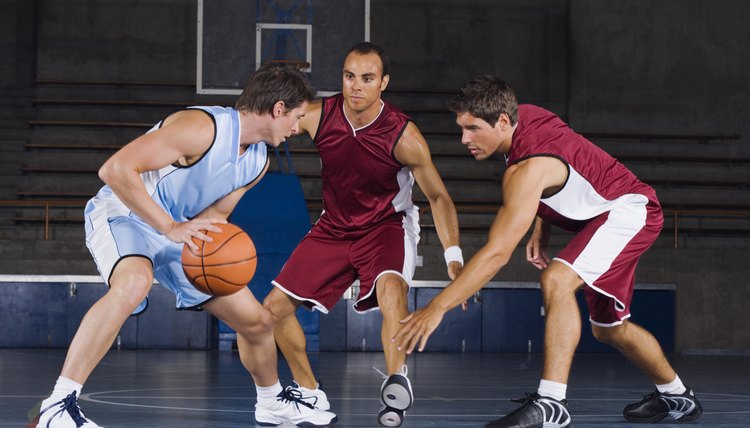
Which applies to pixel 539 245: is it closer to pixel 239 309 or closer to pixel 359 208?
pixel 359 208

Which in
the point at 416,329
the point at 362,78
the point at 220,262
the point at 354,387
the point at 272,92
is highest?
the point at 362,78

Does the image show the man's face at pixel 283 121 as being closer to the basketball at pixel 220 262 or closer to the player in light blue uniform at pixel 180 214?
the player in light blue uniform at pixel 180 214

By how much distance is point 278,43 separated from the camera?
35.3 feet

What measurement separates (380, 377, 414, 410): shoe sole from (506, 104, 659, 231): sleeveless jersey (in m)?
1.08

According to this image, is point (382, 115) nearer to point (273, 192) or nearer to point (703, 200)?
point (273, 192)

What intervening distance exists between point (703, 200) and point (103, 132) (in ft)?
31.1

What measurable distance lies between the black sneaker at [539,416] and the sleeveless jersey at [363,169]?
136cm

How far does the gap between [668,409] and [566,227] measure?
1.01m

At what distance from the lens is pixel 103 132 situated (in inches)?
609

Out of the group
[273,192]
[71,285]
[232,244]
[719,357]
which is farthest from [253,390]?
[719,357]

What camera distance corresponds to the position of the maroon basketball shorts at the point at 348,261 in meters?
4.89

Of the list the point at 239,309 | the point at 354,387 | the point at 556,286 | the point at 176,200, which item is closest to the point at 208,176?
the point at 176,200

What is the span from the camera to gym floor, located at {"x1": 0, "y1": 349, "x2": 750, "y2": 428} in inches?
185

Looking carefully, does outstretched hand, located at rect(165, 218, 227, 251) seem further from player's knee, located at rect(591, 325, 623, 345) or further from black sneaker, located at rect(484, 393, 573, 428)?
player's knee, located at rect(591, 325, 623, 345)
